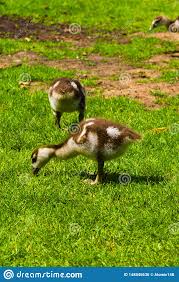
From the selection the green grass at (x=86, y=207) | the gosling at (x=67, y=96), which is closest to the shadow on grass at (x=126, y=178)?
the green grass at (x=86, y=207)

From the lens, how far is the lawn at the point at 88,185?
30.1 ft

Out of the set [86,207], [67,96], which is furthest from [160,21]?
[86,207]

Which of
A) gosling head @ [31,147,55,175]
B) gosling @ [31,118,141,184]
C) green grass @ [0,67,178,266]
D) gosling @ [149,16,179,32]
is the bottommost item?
green grass @ [0,67,178,266]

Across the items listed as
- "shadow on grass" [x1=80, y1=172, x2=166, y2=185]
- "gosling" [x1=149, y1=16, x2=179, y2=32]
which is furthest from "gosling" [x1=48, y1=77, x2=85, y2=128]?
"gosling" [x1=149, y1=16, x2=179, y2=32]

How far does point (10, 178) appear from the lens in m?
12.1

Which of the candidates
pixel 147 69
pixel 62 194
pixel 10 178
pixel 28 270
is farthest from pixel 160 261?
pixel 147 69

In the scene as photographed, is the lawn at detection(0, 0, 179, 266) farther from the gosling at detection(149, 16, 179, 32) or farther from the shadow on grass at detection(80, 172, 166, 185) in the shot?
the gosling at detection(149, 16, 179, 32)

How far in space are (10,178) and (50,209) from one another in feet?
6.14

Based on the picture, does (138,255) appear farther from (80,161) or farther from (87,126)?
(80,161)

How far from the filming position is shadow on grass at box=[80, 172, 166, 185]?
11734 millimetres

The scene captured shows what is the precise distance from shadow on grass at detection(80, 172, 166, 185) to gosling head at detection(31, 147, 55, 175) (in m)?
0.84

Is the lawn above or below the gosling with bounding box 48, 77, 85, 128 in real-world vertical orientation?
below

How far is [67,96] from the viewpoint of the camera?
14.9 metres

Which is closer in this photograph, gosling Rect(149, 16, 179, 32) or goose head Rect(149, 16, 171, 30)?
gosling Rect(149, 16, 179, 32)
